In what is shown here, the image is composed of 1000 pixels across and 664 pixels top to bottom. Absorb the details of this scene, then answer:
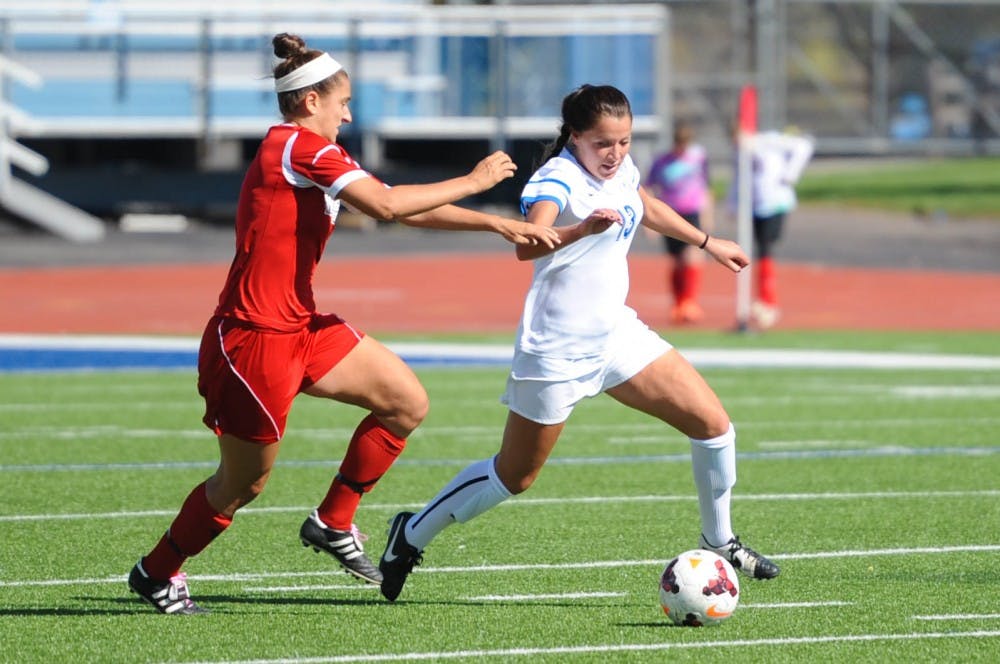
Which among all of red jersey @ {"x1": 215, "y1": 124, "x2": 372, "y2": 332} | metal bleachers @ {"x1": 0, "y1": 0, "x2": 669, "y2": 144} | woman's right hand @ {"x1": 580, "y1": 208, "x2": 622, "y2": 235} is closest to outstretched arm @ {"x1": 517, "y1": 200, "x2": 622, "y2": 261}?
woman's right hand @ {"x1": 580, "y1": 208, "x2": 622, "y2": 235}

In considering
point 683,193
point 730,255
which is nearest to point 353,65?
point 683,193

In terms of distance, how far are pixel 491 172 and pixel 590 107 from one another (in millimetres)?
500

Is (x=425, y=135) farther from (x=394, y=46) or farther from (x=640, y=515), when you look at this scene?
(x=640, y=515)

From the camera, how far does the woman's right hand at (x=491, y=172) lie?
5.91 m

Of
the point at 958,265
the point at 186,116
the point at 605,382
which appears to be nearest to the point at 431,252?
the point at 186,116

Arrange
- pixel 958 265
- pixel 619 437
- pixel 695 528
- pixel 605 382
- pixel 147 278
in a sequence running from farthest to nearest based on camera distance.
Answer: pixel 958 265
pixel 147 278
pixel 619 437
pixel 695 528
pixel 605 382

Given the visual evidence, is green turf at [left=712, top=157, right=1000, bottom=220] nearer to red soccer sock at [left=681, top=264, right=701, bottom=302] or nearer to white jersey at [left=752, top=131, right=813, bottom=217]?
white jersey at [left=752, top=131, right=813, bottom=217]

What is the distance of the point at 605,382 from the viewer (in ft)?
21.1

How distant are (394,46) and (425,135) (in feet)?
5.38

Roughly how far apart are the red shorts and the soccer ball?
1.42 metres

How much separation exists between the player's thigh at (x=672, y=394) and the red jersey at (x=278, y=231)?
1.20 m

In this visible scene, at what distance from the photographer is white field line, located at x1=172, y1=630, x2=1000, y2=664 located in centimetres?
564

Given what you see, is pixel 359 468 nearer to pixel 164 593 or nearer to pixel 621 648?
pixel 164 593

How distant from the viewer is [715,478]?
21.9 ft
